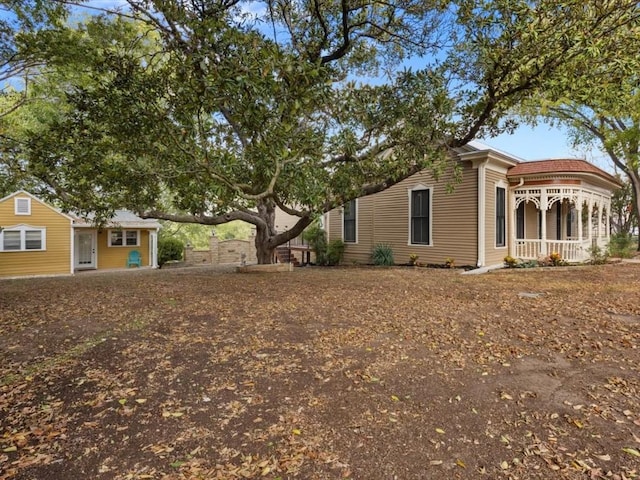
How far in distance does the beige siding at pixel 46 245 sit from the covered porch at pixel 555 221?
62.2ft

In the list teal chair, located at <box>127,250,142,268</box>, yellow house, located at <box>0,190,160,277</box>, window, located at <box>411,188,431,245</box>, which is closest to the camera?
window, located at <box>411,188,431,245</box>

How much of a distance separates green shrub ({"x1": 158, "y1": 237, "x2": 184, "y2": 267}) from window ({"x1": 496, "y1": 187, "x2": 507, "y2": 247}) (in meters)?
16.6

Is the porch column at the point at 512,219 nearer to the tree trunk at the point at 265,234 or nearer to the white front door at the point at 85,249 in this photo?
the tree trunk at the point at 265,234

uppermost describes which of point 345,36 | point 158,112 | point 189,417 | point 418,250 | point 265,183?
point 345,36

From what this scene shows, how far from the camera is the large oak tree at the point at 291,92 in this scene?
17.2 feet

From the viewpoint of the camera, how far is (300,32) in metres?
7.86

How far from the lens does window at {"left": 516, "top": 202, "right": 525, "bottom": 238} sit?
13.0 meters

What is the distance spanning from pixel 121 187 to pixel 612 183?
642 inches

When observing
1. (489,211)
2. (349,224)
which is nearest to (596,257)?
(489,211)

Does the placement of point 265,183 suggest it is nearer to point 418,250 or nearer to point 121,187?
point 121,187

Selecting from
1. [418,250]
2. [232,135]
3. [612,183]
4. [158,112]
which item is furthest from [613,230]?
[158,112]

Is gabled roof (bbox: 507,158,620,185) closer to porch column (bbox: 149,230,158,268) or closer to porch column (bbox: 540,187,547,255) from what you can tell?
porch column (bbox: 540,187,547,255)

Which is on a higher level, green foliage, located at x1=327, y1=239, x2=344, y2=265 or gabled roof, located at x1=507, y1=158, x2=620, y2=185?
gabled roof, located at x1=507, y1=158, x2=620, y2=185

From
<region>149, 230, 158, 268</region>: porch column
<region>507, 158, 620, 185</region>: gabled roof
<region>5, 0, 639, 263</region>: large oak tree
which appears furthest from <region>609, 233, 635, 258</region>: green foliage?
<region>149, 230, 158, 268</region>: porch column
